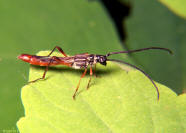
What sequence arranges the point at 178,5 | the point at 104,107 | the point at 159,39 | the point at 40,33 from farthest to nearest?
1. the point at 159,39
2. the point at 40,33
3. the point at 178,5
4. the point at 104,107

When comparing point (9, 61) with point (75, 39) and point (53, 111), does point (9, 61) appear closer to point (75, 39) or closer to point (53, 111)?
point (75, 39)

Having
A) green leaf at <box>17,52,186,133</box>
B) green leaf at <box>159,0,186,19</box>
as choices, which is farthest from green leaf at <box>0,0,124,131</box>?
green leaf at <box>159,0,186,19</box>

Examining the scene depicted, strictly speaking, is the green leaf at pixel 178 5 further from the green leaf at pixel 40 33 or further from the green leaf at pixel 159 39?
the green leaf at pixel 159 39

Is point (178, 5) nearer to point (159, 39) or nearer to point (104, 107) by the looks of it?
point (159, 39)

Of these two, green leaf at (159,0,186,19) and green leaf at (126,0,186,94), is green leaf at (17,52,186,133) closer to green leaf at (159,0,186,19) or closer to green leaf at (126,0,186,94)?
green leaf at (159,0,186,19)

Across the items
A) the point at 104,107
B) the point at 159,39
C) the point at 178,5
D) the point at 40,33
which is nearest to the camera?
the point at 104,107

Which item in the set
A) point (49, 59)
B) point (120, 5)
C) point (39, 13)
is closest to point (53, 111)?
point (49, 59)

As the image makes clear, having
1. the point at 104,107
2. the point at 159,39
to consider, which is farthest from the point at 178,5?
the point at 104,107
